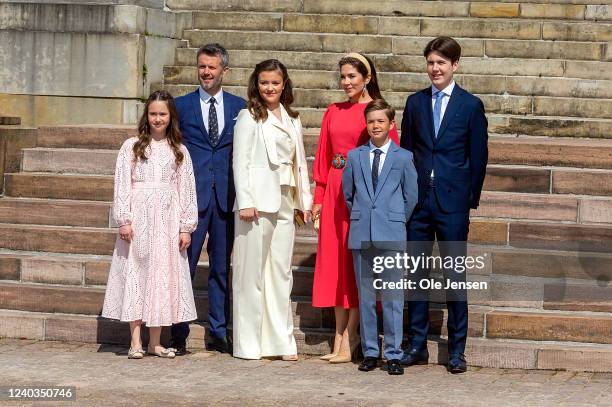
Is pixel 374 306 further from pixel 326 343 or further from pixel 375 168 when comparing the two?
pixel 375 168

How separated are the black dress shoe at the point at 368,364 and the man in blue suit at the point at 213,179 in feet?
3.49

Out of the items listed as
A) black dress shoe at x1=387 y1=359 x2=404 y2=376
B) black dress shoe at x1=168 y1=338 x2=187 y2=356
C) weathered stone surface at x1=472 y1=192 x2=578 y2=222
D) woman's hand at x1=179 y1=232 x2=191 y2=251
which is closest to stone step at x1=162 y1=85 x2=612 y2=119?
weathered stone surface at x1=472 y1=192 x2=578 y2=222

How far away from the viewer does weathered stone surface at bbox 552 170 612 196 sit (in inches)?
420

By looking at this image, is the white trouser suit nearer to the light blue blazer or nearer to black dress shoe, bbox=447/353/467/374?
the light blue blazer

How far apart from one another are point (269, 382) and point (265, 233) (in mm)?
1221

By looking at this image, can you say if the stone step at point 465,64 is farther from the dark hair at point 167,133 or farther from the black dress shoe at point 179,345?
the black dress shoe at point 179,345

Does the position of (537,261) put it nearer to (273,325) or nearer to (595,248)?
(595,248)

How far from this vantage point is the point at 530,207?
414 inches

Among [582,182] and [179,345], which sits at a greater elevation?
[582,182]

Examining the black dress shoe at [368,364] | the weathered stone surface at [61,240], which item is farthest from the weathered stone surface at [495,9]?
the black dress shoe at [368,364]

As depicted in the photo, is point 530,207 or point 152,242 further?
point 530,207

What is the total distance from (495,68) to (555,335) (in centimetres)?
461

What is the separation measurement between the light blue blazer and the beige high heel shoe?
0.72 metres

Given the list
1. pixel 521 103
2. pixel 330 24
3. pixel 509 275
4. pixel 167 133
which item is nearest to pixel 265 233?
pixel 167 133
